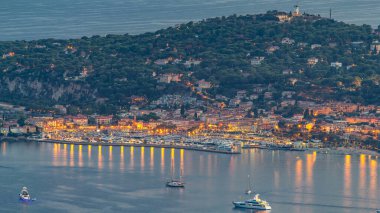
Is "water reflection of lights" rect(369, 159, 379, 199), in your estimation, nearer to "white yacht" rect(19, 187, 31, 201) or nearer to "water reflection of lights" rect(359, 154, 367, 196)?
"water reflection of lights" rect(359, 154, 367, 196)

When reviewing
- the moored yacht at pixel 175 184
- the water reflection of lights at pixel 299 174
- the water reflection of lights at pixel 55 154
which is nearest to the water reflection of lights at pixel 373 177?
the water reflection of lights at pixel 299 174

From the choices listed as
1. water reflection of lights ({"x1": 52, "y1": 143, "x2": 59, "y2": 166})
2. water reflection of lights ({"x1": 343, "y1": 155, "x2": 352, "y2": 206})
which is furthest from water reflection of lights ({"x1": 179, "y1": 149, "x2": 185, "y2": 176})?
water reflection of lights ({"x1": 343, "y1": 155, "x2": 352, "y2": 206})

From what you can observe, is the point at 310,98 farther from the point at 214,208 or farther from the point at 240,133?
the point at 214,208

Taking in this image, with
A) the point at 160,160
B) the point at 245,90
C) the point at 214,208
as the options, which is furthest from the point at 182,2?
the point at 214,208

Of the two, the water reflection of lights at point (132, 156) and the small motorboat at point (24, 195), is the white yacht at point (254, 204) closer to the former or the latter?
the small motorboat at point (24, 195)

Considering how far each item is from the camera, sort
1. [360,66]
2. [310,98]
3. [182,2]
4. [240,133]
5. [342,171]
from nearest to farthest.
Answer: [342,171], [240,133], [310,98], [360,66], [182,2]

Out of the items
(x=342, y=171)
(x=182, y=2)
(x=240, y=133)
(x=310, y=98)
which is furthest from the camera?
(x=182, y=2)

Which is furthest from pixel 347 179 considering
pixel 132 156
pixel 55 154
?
pixel 55 154
